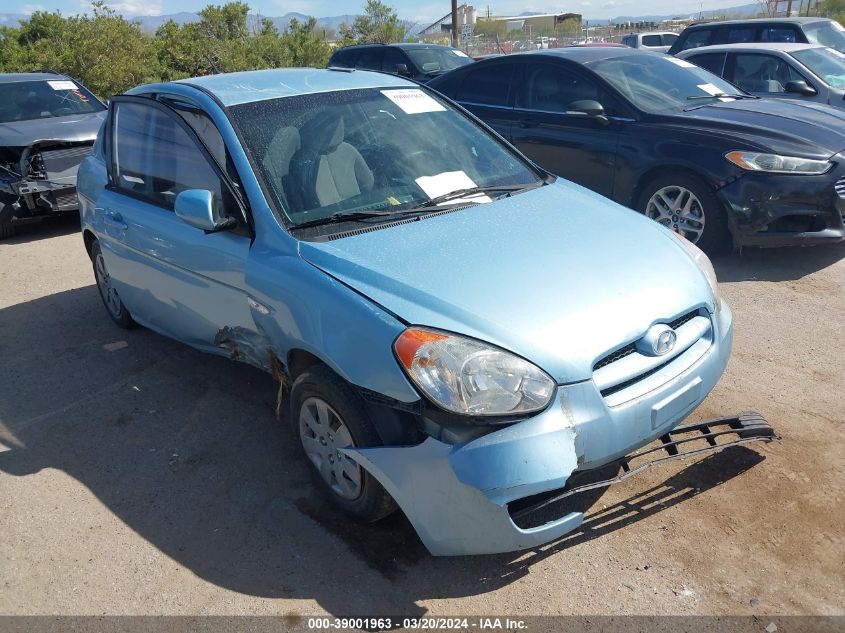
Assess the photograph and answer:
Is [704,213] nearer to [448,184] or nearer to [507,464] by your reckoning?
[448,184]

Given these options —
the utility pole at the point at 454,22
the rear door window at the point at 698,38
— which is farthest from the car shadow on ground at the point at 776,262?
the utility pole at the point at 454,22

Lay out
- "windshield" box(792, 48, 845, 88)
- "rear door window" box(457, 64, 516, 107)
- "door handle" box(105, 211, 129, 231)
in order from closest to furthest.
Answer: "door handle" box(105, 211, 129, 231) < "rear door window" box(457, 64, 516, 107) < "windshield" box(792, 48, 845, 88)

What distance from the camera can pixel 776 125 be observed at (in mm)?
5910

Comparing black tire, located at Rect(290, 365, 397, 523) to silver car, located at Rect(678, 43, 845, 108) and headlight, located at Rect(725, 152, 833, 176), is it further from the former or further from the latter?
silver car, located at Rect(678, 43, 845, 108)

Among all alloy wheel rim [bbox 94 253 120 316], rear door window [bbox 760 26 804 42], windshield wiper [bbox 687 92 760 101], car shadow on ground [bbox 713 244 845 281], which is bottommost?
car shadow on ground [bbox 713 244 845 281]

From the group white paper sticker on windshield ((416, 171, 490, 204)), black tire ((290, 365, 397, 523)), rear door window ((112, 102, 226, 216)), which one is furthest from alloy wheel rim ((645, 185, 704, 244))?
black tire ((290, 365, 397, 523))

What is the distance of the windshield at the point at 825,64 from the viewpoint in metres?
8.96

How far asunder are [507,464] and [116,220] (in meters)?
3.18

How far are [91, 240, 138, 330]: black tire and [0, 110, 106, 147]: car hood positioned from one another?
3.51 m

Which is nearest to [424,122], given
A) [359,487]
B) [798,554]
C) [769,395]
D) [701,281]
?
[701,281]

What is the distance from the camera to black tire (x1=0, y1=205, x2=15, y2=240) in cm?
819

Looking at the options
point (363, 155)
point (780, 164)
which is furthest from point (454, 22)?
point (363, 155)

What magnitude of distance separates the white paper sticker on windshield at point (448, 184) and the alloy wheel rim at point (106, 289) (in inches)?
108

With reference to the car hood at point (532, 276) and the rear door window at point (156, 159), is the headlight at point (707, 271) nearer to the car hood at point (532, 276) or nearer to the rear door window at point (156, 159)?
the car hood at point (532, 276)
